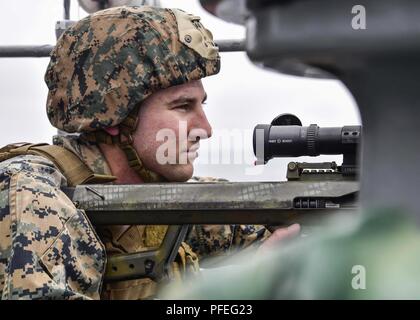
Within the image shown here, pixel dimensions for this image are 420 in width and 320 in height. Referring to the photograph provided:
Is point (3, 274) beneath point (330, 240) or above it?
beneath

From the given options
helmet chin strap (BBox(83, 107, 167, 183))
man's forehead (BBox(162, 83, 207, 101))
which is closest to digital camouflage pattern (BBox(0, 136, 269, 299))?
helmet chin strap (BBox(83, 107, 167, 183))

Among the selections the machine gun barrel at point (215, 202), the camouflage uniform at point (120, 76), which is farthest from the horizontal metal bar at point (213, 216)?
the camouflage uniform at point (120, 76)

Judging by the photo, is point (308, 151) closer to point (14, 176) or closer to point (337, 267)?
point (14, 176)

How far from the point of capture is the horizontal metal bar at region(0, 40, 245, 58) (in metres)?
5.41

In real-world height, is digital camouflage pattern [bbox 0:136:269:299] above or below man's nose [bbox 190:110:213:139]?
below

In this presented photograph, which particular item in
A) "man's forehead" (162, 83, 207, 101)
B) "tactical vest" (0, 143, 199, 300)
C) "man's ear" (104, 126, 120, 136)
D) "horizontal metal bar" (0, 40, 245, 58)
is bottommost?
"tactical vest" (0, 143, 199, 300)

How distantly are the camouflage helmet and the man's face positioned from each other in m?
0.04

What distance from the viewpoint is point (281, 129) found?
3.19 metres

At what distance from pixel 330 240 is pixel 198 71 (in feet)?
8.69

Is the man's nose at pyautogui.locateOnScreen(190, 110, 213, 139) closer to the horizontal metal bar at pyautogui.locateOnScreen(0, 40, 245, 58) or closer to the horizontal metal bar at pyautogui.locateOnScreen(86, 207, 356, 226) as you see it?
the horizontal metal bar at pyautogui.locateOnScreen(86, 207, 356, 226)

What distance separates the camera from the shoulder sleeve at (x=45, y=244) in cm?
239

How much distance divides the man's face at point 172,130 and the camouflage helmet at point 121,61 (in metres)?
0.04

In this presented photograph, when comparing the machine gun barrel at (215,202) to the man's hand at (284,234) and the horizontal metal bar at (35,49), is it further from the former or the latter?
the horizontal metal bar at (35,49)

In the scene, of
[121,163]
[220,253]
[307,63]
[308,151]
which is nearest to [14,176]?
[121,163]
